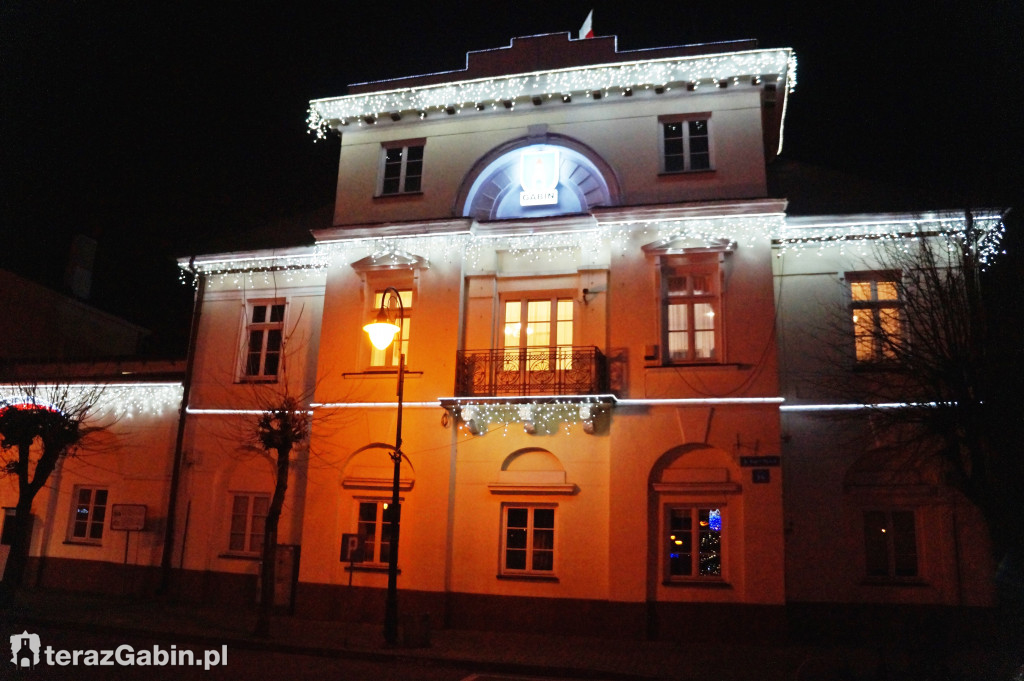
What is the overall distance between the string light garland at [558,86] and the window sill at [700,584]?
1103 cm

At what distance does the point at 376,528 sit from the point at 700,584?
7465 mm

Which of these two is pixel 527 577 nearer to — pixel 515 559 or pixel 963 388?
pixel 515 559

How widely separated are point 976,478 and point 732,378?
499 cm

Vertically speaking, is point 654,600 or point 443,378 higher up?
point 443,378

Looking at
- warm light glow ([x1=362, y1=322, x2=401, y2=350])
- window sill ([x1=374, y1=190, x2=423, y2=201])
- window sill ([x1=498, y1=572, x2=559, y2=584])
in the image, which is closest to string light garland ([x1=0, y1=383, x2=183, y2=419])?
window sill ([x1=374, y1=190, x2=423, y2=201])

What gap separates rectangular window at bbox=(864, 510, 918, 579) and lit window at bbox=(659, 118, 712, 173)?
863cm

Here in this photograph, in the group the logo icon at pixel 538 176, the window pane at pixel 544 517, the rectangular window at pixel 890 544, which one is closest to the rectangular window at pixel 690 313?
the logo icon at pixel 538 176

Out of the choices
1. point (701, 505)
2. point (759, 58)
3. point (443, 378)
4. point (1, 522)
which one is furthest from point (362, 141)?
point (1, 522)

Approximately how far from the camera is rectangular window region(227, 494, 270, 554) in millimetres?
20328

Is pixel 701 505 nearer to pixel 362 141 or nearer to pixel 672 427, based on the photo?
pixel 672 427

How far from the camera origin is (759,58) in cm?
→ 1792

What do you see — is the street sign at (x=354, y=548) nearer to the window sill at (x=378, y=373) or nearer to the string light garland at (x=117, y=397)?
the window sill at (x=378, y=373)

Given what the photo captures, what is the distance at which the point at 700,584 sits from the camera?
1617cm

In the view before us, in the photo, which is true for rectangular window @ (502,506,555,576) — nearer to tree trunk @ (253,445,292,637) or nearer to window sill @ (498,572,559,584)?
window sill @ (498,572,559,584)
